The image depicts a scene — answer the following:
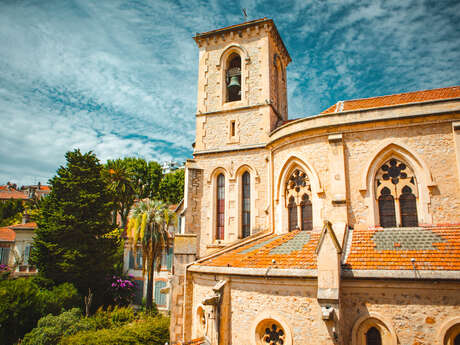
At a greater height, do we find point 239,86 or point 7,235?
point 239,86

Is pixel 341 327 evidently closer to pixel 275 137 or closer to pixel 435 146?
pixel 435 146

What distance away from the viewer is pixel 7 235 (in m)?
34.8

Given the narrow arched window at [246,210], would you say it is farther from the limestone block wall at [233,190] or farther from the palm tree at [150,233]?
the palm tree at [150,233]

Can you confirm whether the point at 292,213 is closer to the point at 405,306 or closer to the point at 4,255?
the point at 405,306

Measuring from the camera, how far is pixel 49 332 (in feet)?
58.2

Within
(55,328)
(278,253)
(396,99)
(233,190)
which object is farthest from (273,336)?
(55,328)

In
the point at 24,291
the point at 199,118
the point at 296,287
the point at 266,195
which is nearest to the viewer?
the point at 296,287

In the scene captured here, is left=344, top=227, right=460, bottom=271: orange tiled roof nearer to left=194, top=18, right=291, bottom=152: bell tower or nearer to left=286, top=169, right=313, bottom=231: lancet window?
left=286, top=169, right=313, bottom=231: lancet window

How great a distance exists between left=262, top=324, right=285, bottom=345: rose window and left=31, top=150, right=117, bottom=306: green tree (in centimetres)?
1733

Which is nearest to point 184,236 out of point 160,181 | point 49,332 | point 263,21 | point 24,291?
point 49,332

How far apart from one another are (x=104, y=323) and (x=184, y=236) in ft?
34.1

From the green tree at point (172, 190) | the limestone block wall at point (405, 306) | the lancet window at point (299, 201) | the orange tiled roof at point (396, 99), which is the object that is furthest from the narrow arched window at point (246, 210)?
the green tree at point (172, 190)

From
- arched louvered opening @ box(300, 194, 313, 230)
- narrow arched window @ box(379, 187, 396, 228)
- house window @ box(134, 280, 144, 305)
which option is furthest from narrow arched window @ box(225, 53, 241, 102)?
house window @ box(134, 280, 144, 305)

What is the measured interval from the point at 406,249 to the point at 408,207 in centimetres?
260
